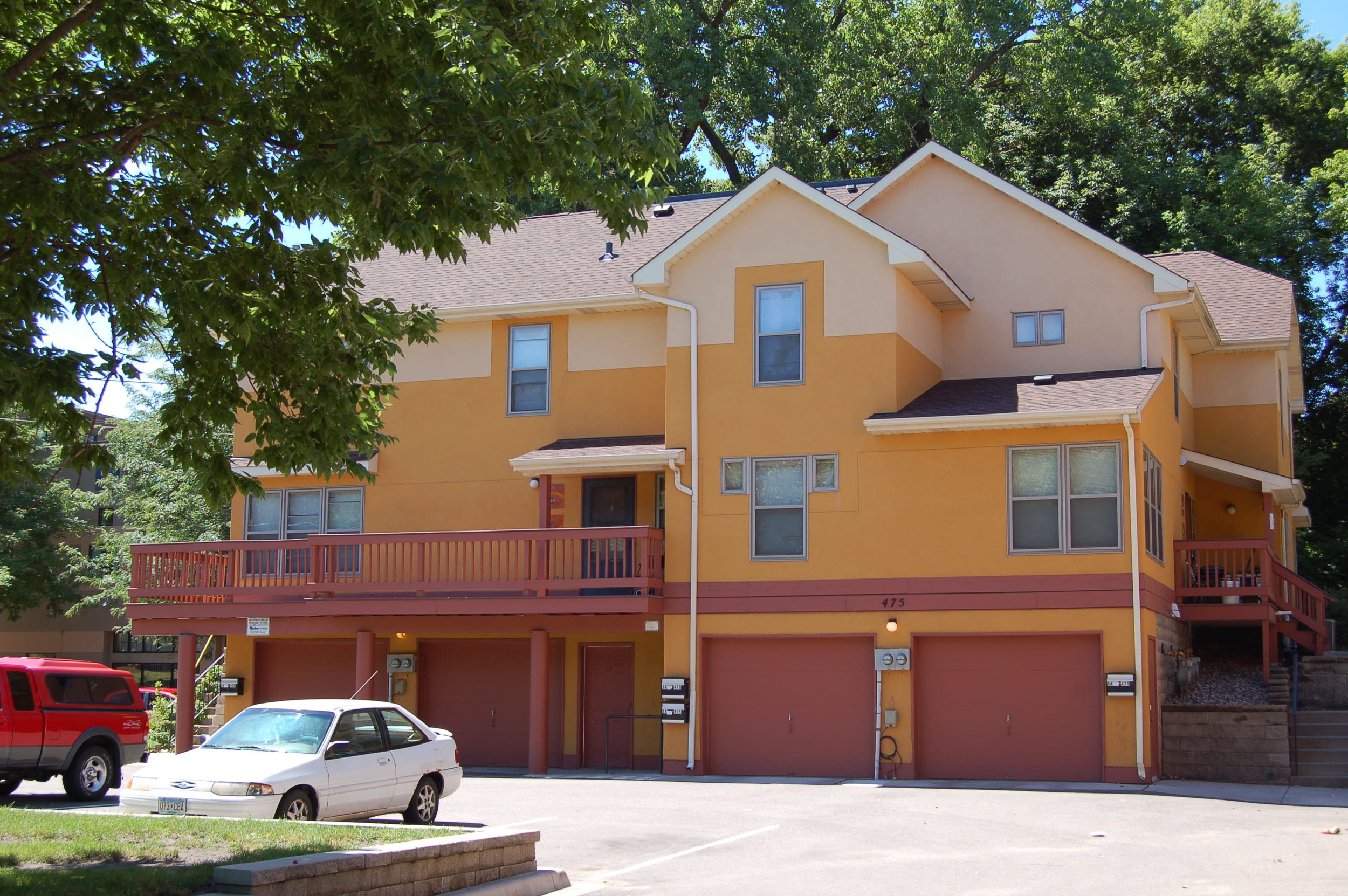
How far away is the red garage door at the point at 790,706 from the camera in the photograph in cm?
2253

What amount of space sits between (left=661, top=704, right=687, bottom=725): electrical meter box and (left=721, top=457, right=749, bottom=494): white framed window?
3595 millimetres

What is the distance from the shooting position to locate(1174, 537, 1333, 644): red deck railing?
923 inches

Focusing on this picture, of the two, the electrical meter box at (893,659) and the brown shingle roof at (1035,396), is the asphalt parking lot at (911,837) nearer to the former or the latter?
the electrical meter box at (893,659)

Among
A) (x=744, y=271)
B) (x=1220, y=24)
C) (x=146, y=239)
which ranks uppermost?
(x=1220, y=24)

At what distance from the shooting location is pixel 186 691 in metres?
26.1

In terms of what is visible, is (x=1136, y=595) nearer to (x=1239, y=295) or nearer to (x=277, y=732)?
(x=1239, y=295)

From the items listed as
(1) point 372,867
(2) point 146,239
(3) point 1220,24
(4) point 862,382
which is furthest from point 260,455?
(3) point 1220,24

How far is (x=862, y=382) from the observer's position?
23.0 metres

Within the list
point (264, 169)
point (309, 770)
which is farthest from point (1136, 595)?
point (264, 169)

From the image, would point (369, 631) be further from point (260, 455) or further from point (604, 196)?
point (604, 196)

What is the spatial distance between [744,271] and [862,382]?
286 cm

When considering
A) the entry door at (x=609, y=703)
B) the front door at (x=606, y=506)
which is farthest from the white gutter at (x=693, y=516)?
the entry door at (x=609, y=703)

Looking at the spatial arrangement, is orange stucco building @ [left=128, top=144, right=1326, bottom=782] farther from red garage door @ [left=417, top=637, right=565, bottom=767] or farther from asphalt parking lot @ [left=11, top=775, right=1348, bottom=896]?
asphalt parking lot @ [left=11, top=775, right=1348, bottom=896]

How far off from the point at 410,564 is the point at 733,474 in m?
6.17
